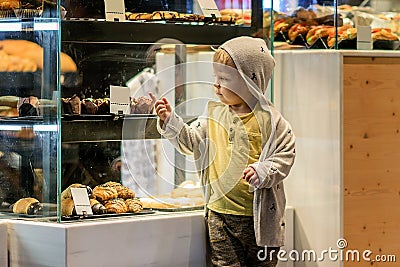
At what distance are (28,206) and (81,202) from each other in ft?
0.66

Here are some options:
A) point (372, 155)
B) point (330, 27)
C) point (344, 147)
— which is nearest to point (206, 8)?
point (330, 27)

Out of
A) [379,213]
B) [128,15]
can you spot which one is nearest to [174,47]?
[128,15]

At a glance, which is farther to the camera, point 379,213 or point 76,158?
point 379,213

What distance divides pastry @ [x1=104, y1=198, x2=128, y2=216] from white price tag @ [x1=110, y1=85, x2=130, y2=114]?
314 mm

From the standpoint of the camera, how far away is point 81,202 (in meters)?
2.91

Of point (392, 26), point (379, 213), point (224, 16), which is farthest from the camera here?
point (392, 26)

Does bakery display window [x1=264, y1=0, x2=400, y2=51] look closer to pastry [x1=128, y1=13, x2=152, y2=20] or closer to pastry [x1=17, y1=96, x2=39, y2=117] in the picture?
pastry [x1=128, y1=13, x2=152, y2=20]

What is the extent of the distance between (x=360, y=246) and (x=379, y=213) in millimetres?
163

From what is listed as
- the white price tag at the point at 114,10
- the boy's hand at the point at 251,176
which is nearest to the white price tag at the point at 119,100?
the white price tag at the point at 114,10

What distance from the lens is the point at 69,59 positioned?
290 centimetres

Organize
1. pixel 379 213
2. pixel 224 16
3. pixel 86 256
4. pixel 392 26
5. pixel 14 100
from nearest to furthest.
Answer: pixel 86 256 → pixel 14 100 → pixel 224 16 → pixel 379 213 → pixel 392 26

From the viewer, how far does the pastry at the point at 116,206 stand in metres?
2.98

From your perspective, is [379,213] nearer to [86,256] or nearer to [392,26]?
[392,26]

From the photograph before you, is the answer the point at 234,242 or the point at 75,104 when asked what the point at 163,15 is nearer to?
the point at 75,104
